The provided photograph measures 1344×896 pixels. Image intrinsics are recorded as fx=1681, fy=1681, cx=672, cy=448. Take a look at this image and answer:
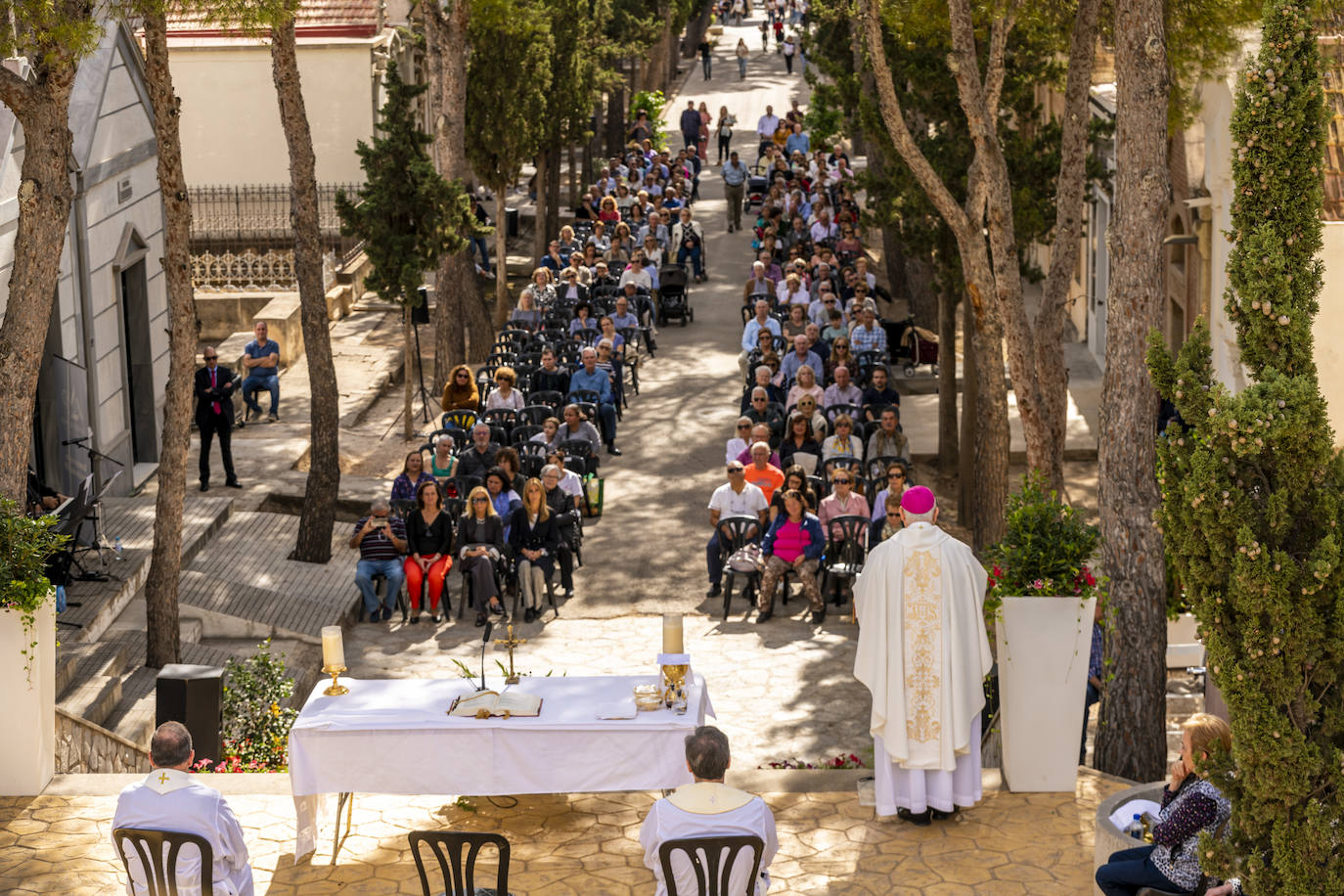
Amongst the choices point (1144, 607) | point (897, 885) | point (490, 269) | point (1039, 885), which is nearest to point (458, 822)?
point (897, 885)

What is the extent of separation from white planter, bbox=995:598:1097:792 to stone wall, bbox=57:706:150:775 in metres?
5.46

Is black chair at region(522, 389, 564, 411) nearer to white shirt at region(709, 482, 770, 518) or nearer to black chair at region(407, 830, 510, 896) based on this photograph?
white shirt at region(709, 482, 770, 518)

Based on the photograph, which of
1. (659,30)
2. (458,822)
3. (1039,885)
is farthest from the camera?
(659,30)

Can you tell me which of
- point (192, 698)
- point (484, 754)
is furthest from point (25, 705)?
point (484, 754)

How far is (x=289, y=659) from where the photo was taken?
1300 cm

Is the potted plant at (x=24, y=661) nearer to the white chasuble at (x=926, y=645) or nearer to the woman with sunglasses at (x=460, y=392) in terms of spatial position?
the white chasuble at (x=926, y=645)

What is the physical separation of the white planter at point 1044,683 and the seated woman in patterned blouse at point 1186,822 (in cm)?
163

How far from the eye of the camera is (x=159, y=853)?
21.6 feet

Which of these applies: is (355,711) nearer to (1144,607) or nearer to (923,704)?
(923,704)

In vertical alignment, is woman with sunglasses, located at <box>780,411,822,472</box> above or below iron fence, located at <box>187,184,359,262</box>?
below

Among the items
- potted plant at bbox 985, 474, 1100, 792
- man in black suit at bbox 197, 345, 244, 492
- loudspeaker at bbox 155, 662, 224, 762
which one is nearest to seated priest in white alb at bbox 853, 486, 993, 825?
potted plant at bbox 985, 474, 1100, 792

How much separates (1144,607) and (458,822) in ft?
13.1

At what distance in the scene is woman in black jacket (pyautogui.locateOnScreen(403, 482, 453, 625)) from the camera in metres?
14.5

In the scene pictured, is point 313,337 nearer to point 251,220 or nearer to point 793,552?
point 793,552
